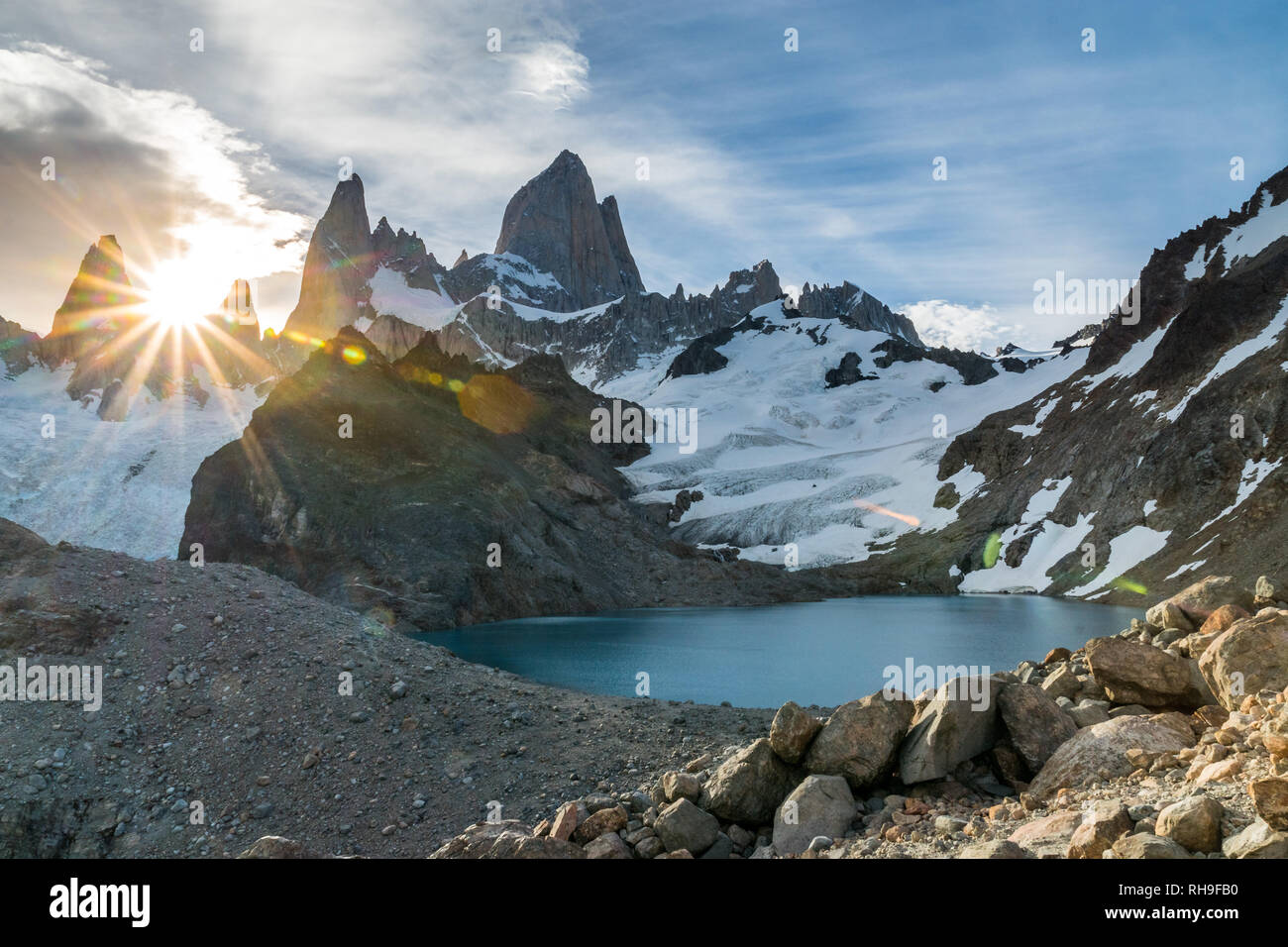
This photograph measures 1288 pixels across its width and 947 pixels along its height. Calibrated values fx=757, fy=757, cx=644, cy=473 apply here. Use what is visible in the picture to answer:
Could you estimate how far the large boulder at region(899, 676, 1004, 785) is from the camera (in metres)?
12.2

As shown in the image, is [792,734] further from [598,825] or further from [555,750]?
[555,750]

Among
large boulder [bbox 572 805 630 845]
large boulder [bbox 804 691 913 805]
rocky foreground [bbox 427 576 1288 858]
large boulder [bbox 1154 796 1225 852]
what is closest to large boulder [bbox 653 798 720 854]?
rocky foreground [bbox 427 576 1288 858]

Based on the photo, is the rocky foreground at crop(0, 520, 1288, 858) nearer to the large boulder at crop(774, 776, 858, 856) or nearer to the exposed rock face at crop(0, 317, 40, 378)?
the large boulder at crop(774, 776, 858, 856)

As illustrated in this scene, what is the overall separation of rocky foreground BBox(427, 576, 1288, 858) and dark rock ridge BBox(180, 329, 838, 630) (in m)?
51.2

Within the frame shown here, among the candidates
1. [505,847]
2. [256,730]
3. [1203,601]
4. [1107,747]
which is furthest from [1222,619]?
[256,730]

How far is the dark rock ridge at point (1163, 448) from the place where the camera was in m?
73.0

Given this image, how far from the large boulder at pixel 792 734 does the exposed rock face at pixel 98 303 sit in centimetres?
19058

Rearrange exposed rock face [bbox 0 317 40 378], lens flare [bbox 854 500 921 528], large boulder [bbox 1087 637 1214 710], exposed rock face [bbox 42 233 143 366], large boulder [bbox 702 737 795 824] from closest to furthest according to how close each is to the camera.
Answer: large boulder [bbox 702 737 795 824] < large boulder [bbox 1087 637 1214 710] < lens flare [bbox 854 500 921 528] < exposed rock face [bbox 0 317 40 378] < exposed rock face [bbox 42 233 143 366]

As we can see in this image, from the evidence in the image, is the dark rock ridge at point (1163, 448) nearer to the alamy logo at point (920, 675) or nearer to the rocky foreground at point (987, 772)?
the alamy logo at point (920, 675)
